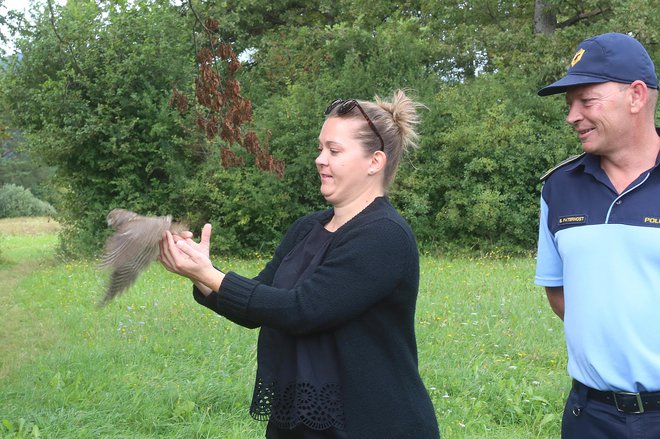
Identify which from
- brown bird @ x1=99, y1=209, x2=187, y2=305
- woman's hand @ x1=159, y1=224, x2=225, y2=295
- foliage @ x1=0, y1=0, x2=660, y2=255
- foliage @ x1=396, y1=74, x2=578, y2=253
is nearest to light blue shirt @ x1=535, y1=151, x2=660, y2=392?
woman's hand @ x1=159, y1=224, x2=225, y2=295

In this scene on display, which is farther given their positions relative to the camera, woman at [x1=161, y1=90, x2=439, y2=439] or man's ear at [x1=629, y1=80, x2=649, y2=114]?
man's ear at [x1=629, y1=80, x2=649, y2=114]

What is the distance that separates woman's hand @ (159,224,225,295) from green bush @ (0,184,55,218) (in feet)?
141

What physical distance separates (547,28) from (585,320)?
63.9ft

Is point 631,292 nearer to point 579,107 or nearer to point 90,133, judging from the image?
point 579,107

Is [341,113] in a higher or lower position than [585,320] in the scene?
higher

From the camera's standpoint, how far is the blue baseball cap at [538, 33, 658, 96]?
8.47 ft

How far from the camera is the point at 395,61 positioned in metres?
18.5

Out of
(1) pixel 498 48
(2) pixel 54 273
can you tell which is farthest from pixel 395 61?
(2) pixel 54 273

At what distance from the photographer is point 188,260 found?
2637 millimetres

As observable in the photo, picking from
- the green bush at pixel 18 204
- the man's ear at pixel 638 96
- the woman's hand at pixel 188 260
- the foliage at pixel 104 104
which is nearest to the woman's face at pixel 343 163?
the woman's hand at pixel 188 260

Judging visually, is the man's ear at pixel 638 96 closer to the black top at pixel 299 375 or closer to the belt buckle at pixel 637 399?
the belt buckle at pixel 637 399

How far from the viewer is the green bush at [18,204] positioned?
43.2 m

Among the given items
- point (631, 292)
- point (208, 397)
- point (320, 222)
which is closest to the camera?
point (631, 292)

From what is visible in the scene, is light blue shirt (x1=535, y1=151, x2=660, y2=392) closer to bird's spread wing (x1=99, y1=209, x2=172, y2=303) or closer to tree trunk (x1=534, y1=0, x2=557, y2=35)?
bird's spread wing (x1=99, y1=209, x2=172, y2=303)
